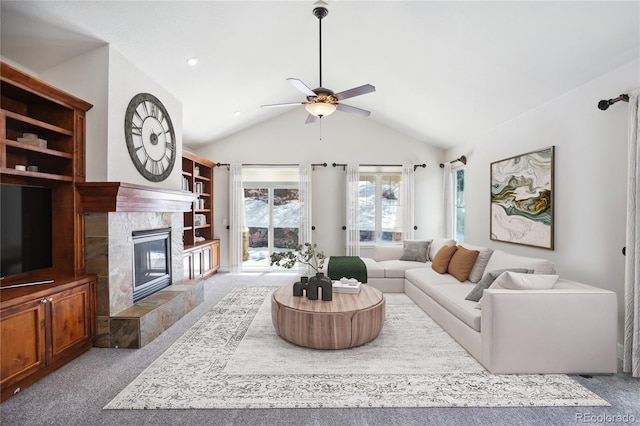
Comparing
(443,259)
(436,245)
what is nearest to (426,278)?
(443,259)

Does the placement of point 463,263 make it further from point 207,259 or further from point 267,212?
point 207,259

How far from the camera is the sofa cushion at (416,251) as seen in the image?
5164 millimetres

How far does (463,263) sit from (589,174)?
158 cm

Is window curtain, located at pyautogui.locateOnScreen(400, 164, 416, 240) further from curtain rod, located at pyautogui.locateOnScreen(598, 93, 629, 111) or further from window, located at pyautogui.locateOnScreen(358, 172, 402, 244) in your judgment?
curtain rod, located at pyautogui.locateOnScreen(598, 93, 629, 111)

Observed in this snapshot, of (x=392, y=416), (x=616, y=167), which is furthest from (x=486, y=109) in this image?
(x=392, y=416)

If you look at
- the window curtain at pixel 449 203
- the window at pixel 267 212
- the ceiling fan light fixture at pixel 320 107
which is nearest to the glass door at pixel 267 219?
the window at pixel 267 212

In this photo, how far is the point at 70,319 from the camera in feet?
8.53

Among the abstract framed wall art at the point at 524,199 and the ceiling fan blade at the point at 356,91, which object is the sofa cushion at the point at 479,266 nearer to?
the abstract framed wall art at the point at 524,199

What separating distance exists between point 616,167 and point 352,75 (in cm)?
334

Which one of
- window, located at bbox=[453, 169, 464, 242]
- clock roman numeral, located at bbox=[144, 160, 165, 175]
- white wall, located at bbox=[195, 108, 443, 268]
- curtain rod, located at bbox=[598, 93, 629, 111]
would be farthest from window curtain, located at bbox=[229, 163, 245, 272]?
curtain rod, located at bbox=[598, 93, 629, 111]

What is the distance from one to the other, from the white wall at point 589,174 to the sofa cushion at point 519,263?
1.27 ft

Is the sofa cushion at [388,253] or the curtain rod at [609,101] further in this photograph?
the sofa cushion at [388,253]

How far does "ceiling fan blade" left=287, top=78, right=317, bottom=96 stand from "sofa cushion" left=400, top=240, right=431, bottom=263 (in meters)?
3.31

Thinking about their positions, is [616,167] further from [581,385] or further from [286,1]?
[286,1]
